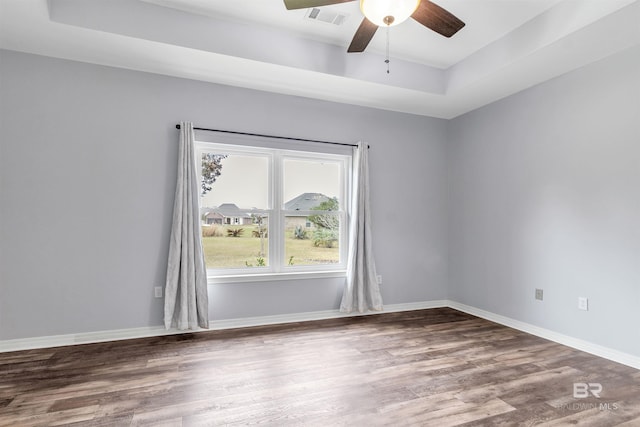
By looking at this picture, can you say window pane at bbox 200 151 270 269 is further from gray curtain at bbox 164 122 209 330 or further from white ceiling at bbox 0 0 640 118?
white ceiling at bbox 0 0 640 118

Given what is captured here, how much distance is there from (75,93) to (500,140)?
14.6 ft

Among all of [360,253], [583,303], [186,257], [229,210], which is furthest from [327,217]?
[583,303]

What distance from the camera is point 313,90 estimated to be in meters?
3.85

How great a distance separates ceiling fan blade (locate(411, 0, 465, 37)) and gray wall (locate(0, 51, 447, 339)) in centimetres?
196

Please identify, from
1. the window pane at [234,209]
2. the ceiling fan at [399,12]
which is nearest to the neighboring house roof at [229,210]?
the window pane at [234,209]

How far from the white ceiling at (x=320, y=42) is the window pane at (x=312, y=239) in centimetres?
149

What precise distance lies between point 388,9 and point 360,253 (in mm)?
2706

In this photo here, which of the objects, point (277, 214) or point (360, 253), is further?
point (360, 253)

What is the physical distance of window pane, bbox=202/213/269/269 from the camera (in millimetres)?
3772

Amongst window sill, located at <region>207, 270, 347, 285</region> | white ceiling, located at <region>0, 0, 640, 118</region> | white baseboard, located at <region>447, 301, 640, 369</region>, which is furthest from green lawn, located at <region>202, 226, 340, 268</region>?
white baseboard, located at <region>447, 301, 640, 369</region>

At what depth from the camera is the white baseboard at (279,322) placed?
2.97 metres

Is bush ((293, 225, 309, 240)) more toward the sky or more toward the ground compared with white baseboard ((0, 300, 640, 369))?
more toward the sky

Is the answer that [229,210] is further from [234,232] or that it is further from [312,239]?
[312,239]

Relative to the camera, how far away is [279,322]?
12.8 feet
